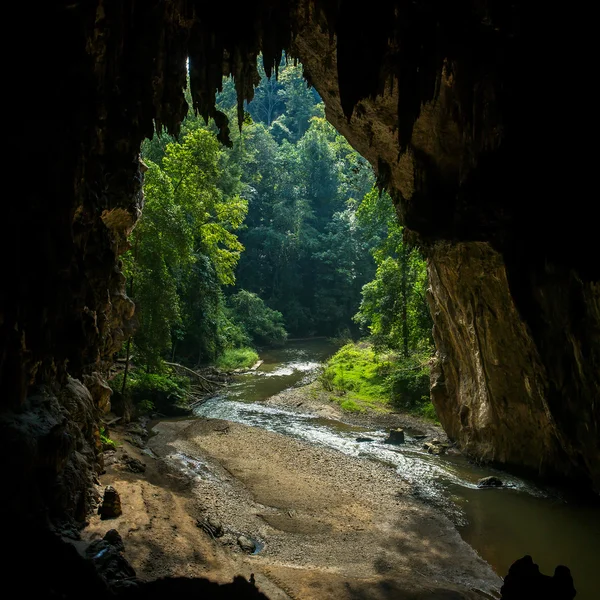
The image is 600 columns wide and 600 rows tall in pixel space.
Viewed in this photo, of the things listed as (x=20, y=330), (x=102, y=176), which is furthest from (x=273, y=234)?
(x=20, y=330)

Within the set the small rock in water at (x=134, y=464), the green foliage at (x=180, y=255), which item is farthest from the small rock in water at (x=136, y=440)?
the green foliage at (x=180, y=255)

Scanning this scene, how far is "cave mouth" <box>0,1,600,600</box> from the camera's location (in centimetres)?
676

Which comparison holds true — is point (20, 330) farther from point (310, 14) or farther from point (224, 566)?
point (310, 14)

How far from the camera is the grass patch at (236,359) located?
30.0 metres

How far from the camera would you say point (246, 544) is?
9641mm

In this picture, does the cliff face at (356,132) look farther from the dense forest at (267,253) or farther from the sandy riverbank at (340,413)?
the sandy riverbank at (340,413)

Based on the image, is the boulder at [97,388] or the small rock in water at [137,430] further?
the small rock in water at [137,430]

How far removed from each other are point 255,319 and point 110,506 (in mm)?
29556

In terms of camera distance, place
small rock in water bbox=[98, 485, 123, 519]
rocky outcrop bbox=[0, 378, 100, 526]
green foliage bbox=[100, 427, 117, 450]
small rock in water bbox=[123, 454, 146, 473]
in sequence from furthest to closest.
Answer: green foliage bbox=[100, 427, 117, 450] → small rock in water bbox=[123, 454, 146, 473] → small rock in water bbox=[98, 485, 123, 519] → rocky outcrop bbox=[0, 378, 100, 526]

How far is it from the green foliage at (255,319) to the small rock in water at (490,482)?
25932 millimetres

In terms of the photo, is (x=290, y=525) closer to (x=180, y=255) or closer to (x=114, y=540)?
(x=114, y=540)

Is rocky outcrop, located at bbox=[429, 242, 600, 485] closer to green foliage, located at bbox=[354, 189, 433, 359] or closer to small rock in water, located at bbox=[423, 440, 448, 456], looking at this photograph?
small rock in water, located at bbox=[423, 440, 448, 456]

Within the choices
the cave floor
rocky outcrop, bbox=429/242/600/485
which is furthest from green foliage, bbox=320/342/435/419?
the cave floor

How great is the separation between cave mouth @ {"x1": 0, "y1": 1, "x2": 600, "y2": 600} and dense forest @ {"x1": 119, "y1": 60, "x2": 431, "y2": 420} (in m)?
2.88
